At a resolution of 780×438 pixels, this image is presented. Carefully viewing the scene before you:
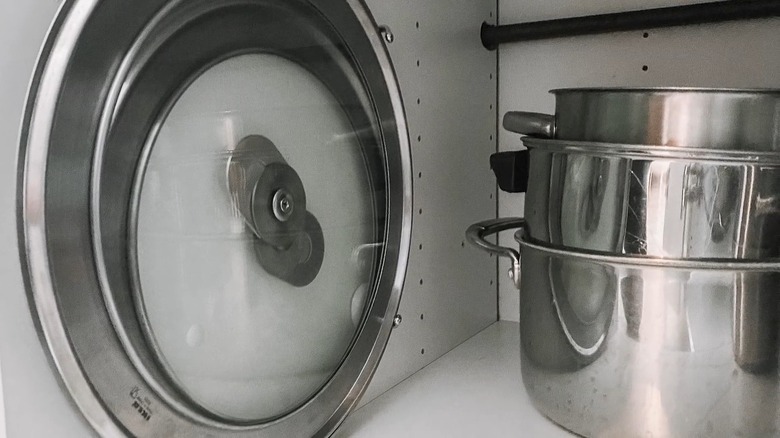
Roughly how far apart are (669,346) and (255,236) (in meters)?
0.37

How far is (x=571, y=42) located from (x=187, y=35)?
65 centimetres

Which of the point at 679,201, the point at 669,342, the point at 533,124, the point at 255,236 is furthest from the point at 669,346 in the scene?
the point at 255,236

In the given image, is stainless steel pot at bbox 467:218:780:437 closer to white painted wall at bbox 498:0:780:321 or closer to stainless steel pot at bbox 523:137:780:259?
stainless steel pot at bbox 523:137:780:259

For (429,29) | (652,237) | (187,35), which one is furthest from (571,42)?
(187,35)

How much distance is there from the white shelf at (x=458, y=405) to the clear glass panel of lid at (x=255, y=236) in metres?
0.10

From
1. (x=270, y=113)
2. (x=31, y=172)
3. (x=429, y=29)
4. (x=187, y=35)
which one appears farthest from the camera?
(x=429, y=29)

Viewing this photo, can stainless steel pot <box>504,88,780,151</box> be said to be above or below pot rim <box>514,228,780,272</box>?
above

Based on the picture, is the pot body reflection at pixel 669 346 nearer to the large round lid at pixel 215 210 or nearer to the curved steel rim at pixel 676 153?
the curved steel rim at pixel 676 153

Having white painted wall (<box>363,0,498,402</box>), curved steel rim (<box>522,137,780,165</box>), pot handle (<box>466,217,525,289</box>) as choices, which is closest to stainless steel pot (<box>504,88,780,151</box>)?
curved steel rim (<box>522,137,780,165</box>)

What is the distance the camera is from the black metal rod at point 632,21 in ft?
2.69

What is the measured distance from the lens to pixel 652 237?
0.57 metres

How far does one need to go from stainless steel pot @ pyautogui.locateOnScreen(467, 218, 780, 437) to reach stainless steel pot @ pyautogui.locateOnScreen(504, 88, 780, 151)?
4.0 inches

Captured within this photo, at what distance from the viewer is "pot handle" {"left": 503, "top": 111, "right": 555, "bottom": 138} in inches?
26.3

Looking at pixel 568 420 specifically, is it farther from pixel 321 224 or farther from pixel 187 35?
pixel 187 35
